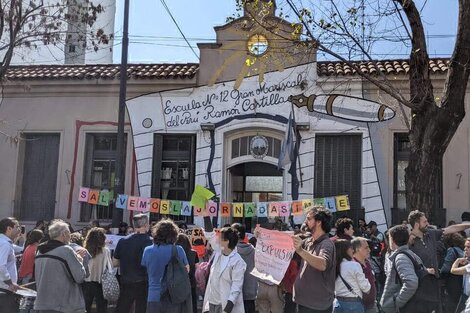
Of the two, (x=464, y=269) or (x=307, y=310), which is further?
(x=464, y=269)

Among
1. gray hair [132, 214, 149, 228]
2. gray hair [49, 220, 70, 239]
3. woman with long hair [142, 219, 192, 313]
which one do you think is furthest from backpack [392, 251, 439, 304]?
gray hair [49, 220, 70, 239]

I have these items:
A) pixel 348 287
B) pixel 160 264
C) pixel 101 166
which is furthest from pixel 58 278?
pixel 101 166

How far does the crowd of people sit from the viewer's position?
17.5 feet

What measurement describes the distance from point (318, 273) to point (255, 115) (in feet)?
34.6

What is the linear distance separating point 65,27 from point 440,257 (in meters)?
8.64

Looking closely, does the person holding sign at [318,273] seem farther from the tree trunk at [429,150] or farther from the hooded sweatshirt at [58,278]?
the tree trunk at [429,150]

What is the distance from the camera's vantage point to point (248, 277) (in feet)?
24.2

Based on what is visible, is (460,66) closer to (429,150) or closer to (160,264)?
(429,150)

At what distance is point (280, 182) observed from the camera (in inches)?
653

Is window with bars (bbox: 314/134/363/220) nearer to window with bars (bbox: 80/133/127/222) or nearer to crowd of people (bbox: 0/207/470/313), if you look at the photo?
window with bars (bbox: 80/133/127/222)

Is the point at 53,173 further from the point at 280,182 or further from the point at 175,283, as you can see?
the point at 175,283

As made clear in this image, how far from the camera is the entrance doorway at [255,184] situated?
16578 millimetres

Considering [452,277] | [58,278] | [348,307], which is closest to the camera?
[348,307]

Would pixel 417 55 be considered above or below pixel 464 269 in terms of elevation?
above
